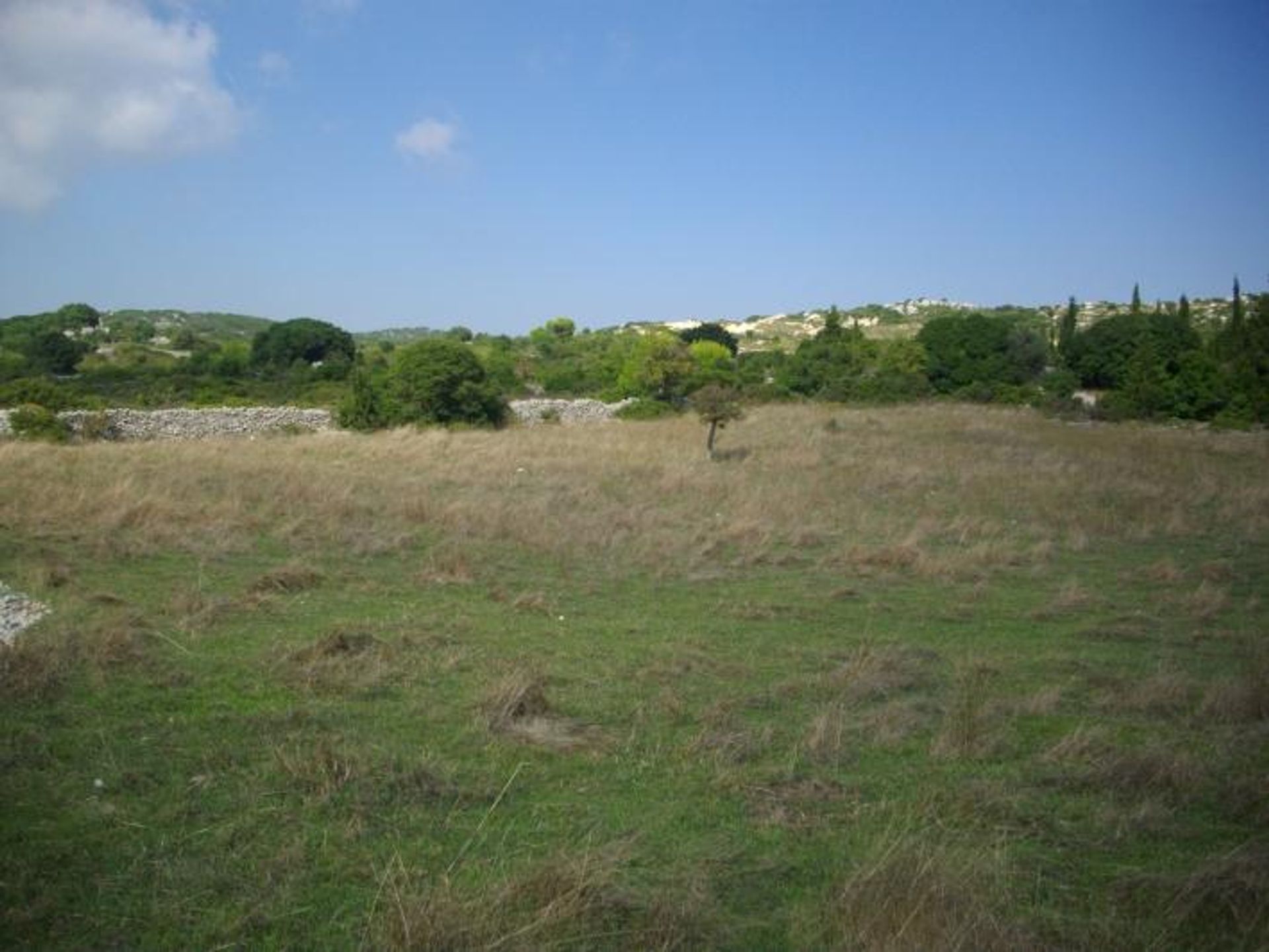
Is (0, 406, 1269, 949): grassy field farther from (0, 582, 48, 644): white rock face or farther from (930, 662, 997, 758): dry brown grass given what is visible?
(0, 582, 48, 644): white rock face

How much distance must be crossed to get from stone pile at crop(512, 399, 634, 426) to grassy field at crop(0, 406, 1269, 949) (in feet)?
63.9

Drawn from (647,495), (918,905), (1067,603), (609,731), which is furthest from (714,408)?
(918,905)

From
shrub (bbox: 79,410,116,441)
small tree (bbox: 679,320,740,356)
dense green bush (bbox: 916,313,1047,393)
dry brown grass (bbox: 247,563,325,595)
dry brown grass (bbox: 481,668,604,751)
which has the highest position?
small tree (bbox: 679,320,740,356)

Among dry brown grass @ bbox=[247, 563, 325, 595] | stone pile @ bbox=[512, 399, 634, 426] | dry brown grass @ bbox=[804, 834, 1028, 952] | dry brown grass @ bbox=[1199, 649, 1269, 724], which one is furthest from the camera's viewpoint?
stone pile @ bbox=[512, 399, 634, 426]

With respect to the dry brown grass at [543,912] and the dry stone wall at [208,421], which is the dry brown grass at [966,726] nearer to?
the dry brown grass at [543,912]

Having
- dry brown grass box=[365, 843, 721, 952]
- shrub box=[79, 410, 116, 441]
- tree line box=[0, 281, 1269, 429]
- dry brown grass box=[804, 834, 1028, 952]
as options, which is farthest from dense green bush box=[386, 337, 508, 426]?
dry brown grass box=[804, 834, 1028, 952]

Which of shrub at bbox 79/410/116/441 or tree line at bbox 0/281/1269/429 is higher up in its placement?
tree line at bbox 0/281/1269/429

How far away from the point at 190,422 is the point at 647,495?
1878 cm

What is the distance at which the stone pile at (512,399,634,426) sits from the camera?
33.1 metres

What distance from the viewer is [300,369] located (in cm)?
4916

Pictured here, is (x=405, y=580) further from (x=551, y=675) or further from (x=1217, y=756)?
(x=1217, y=756)

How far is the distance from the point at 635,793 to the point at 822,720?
5.05 ft

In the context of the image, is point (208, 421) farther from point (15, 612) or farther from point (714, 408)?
point (15, 612)

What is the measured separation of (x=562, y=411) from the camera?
3512 centimetres
